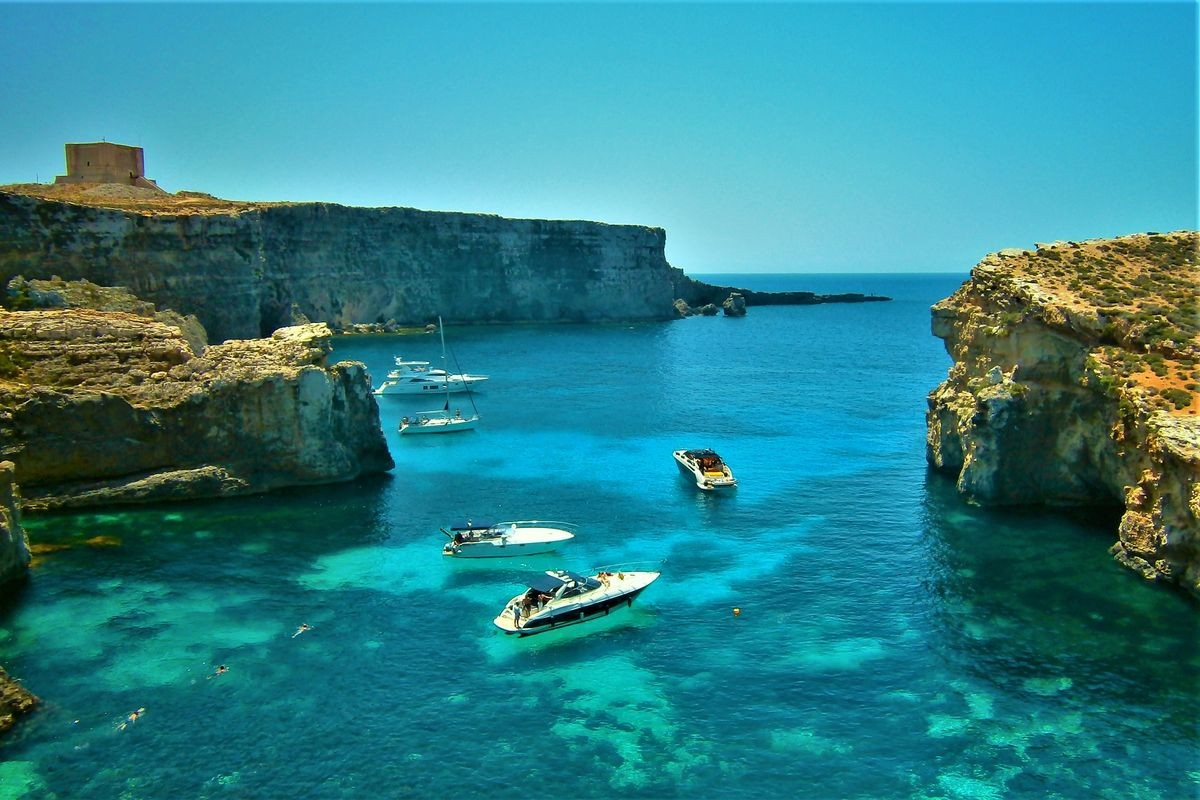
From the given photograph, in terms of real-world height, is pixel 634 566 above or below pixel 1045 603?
above

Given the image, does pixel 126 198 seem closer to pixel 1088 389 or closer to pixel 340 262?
pixel 340 262

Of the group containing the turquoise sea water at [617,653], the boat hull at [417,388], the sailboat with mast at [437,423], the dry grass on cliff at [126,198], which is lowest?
the turquoise sea water at [617,653]

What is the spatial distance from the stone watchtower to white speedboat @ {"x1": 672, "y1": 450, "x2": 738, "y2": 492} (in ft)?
284

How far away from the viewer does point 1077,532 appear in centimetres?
3978

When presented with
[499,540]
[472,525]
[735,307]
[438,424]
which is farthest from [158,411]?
[735,307]

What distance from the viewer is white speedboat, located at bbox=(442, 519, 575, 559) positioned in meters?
38.1

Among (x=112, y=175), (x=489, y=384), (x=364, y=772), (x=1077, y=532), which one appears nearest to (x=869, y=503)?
(x=1077, y=532)

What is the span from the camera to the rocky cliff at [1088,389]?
111 feet

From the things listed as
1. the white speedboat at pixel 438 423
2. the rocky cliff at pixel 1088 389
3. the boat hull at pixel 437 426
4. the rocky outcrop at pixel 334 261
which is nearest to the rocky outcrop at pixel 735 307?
the rocky outcrop at pixel 334 261

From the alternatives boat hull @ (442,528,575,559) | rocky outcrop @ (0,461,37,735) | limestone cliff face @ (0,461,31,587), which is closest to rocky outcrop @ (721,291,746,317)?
boat hull @ (442,528,575,559)

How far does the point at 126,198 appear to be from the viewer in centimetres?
9725

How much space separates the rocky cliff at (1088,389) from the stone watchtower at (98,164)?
9704 centimetres

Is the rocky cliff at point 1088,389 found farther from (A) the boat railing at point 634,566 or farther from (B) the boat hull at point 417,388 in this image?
(B) the boat hull at point 417,388

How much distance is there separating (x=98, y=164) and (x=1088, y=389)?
108 meters
